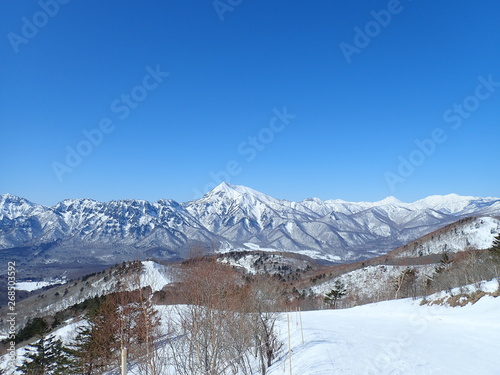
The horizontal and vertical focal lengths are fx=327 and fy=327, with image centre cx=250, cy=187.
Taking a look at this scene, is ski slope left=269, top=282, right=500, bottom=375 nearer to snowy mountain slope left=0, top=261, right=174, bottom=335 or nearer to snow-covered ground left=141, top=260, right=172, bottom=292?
snow-covered ground left=141, top=260, right=172, bottom=292

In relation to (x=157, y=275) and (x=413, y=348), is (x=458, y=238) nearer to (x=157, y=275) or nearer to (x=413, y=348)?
(x=157, y=275)

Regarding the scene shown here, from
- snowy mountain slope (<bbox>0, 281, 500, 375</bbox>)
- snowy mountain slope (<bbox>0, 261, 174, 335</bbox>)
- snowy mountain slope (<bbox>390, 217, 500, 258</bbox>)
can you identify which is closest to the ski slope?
snowy mountain slope (<bbox>0, 281, 500, 375</bbox>)

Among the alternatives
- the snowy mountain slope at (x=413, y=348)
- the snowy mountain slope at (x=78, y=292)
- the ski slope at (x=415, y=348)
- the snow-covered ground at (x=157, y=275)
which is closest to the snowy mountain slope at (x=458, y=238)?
the snow-covered ground at (x=157, y=275)

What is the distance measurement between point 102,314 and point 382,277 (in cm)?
10065

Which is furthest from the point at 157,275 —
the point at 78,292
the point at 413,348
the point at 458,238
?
the point at 413,348

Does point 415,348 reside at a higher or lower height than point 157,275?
lower

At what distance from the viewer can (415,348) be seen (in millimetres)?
19250

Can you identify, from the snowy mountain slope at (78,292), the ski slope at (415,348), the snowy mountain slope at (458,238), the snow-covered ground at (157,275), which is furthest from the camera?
the snowy mountain slope at (458,238)

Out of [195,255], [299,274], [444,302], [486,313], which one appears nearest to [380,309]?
[444,302]

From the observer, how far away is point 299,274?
7057 inches

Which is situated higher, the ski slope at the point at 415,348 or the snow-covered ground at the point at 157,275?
the snow-covered ground at the point at 157,275

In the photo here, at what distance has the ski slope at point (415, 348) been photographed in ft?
50.1

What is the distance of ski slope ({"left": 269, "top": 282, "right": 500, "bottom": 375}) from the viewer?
15.3 meters

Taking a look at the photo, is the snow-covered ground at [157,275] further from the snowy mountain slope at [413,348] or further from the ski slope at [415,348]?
the ski slope at [415,348]
